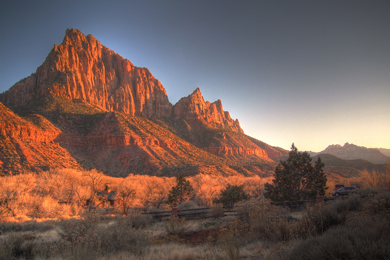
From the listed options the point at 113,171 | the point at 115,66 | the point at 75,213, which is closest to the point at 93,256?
the point at 75,213

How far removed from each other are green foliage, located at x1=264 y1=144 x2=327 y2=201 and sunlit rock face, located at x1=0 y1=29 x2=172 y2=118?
Result: 7389cm

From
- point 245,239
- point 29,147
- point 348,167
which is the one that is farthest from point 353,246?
point 348,167

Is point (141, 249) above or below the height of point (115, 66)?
below

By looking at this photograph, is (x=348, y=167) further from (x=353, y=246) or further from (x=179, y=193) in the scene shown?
(x=353, y=246)

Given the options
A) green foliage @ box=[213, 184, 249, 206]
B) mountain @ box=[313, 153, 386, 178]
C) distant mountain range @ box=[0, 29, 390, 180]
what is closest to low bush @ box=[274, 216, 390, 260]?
green foliage @ box=[213, 184, 249, 206]

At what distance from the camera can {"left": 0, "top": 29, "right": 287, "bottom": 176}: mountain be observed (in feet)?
141

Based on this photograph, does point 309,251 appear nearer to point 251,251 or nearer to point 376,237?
point 376,237

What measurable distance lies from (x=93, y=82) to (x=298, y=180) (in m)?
93.2

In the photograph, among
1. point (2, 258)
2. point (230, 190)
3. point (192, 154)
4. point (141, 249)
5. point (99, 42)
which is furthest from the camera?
point (99, 42)

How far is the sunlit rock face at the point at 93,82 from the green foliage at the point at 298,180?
242 feet

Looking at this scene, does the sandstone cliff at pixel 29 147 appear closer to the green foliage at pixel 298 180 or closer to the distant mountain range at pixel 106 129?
the distant mountain range at pixel 106 129

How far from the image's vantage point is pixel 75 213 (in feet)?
65.5

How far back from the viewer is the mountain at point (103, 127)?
141 ft

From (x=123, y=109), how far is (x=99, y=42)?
40.6m
